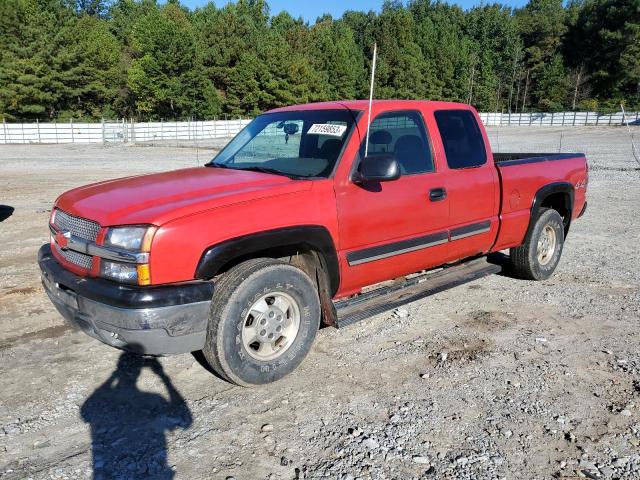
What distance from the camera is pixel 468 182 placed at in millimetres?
4918

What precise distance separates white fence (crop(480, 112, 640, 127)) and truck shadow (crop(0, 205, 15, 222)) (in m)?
61.4

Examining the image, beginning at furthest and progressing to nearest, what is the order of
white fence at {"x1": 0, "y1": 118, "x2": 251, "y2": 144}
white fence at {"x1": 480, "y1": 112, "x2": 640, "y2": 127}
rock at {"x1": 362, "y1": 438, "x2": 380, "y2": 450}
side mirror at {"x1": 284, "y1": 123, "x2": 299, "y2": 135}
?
white fence at {"x1": 480, "y1": 112, "x2": 640, "y2": 127}, white fence at {"x1": 0, "y1": 118, "x2": 251, "y2": 144}, side mirror at {"x1": 284, "y1": 123, "x2": 299, "y2": 135}, rock at {"x1": 362, "y1": 438, "x2": 380, "y2": 450}

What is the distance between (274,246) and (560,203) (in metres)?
4.15

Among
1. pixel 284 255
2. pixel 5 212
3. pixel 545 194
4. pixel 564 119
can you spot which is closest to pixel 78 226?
pixel 284 255

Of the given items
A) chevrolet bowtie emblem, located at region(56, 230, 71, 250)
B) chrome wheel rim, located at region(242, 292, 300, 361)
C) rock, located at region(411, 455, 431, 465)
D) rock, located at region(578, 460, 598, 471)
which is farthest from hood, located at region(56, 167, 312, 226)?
rock, located at region(578, 460, 598, 471)

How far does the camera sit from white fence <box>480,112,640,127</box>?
202 ft

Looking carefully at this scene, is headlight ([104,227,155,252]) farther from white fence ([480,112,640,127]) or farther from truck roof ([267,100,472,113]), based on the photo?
white fence ([480,112,640,127])

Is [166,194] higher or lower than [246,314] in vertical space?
higher

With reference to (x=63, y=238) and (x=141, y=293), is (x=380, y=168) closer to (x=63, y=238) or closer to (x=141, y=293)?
(x=141, y=293)

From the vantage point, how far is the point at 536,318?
5035 mm

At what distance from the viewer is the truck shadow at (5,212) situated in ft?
32.4

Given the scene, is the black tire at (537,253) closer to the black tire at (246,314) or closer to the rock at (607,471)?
the black tire at (246,314)

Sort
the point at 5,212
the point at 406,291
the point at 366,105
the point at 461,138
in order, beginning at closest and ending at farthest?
the point at 366,105 → the point at 406,291 → the point at 461,138 → the point at 5,212

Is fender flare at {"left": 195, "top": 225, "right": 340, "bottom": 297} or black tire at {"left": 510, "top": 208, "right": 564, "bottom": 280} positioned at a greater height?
fender flare at {"left": 195, "top": 225, "right": 340, "bottom": 297}
